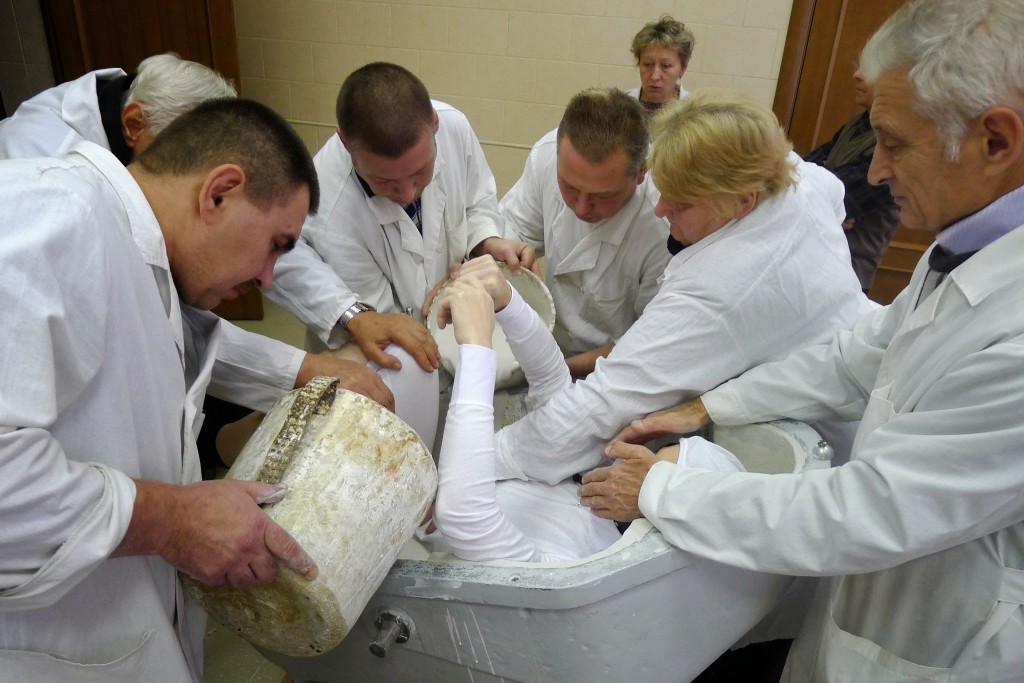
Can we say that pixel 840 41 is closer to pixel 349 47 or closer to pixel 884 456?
pixel 349 47

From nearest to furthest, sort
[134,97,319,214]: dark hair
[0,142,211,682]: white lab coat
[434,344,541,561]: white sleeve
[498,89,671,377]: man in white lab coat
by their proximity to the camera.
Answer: [0,142,211,682]: white lab coat → [134,97,319,214]: dark hair → [434,344,541,561]: white sleeve → [498,89,671,377]: man in white lab coat

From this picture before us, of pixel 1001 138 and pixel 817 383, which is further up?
pixel 1001 138

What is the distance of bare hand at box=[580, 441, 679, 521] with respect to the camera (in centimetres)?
113

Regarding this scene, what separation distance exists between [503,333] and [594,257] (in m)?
0.36

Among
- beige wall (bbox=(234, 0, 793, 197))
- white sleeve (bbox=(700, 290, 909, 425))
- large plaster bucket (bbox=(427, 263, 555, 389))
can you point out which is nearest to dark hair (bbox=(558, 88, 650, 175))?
large plaster bucket (bbox=(427, 263, 555, 389))

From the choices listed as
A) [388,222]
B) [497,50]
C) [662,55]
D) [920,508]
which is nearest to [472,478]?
[920,508]

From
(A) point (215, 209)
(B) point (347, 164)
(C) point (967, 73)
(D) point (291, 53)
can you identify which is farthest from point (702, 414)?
(D) point (291, 53)

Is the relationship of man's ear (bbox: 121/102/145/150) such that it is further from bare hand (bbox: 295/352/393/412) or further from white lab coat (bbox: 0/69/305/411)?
bare hand (bbox: 295/352/393/412)

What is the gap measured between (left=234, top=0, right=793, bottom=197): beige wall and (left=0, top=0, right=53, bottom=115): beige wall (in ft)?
3.00

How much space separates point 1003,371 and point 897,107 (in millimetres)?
368

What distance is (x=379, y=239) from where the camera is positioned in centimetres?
188

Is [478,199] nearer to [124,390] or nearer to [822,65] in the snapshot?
[124,390]

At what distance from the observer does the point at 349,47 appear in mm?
3520

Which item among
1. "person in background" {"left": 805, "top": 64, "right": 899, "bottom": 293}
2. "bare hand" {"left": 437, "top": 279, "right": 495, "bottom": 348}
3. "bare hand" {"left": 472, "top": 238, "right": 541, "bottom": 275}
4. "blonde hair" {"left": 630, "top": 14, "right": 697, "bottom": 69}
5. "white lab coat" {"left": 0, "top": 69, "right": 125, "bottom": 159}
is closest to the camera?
"bare hand" {"left": 437, "top": 279, "right": 495, "bottom": 348}
